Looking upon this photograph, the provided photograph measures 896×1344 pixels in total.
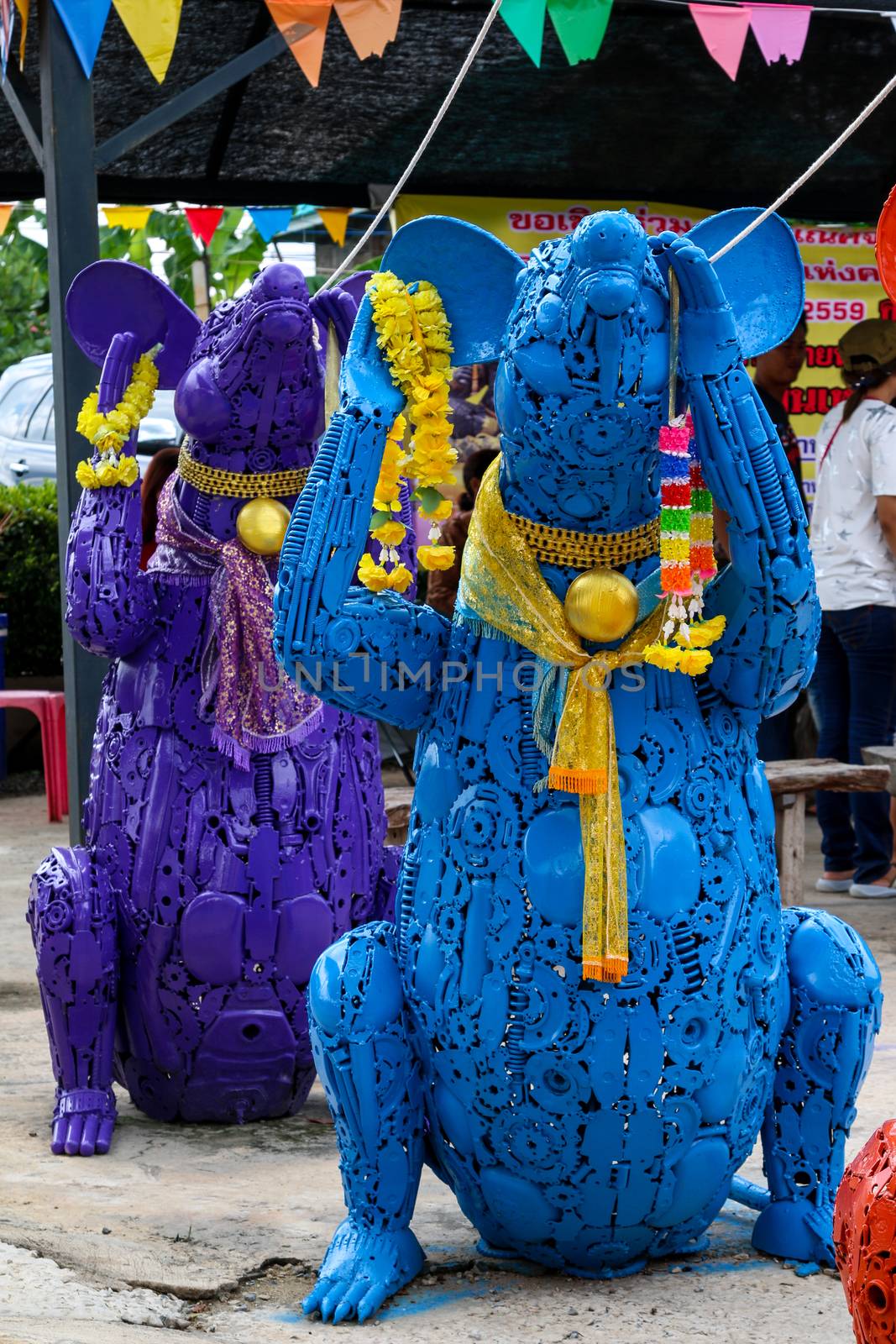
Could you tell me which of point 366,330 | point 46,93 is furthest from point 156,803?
point 46,93

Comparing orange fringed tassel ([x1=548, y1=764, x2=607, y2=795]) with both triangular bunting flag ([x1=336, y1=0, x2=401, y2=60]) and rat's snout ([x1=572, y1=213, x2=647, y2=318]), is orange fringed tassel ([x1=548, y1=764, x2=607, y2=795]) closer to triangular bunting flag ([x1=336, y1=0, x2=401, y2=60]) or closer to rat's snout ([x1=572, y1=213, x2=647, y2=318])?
rat's snout ([x1=572, y1=213, x2=647, y2=318])

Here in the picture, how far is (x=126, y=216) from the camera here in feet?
32.9

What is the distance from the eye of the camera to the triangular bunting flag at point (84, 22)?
19.1 feet

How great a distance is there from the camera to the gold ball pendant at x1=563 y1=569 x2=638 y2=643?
288 cm

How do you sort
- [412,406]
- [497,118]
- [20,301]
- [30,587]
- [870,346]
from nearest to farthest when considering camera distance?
[412,406] < [870,346] < [497,118] < [30,587] < [20,301]

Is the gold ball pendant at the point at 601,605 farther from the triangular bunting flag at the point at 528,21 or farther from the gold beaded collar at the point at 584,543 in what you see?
the triangular bunting flag at the point at 528,21

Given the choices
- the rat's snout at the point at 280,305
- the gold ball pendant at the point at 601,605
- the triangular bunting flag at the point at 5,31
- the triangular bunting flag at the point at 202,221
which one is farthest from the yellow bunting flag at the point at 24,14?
the triangular bunting flag at the point at 202,221

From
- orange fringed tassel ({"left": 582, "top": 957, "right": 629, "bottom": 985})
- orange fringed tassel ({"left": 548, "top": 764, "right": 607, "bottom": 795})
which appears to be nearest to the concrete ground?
orange fringed tassel ({"left": 582, "top": 957, "right": 629, "bottom": 985})

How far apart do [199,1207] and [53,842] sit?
5.19m

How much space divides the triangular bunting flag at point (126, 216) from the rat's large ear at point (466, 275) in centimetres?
717

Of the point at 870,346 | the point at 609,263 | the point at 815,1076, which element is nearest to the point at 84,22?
the point at 870,346

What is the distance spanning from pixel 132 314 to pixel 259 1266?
222cm

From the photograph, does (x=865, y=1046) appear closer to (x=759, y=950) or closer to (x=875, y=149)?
(x=759, y=950)

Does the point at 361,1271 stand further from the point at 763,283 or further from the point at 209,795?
the point at 763,283
